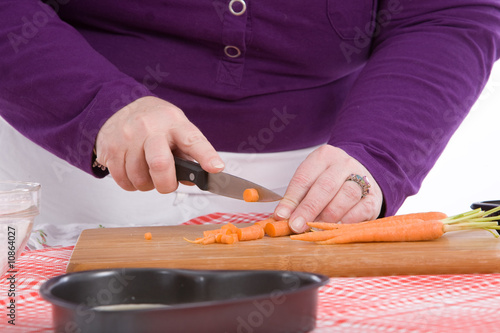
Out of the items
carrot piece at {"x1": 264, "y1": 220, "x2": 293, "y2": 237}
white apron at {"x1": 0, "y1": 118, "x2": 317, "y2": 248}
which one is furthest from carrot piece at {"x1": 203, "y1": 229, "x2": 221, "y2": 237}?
white apron at {"x1": 0, "y1": 118, "x2": 317, "y2": 248}

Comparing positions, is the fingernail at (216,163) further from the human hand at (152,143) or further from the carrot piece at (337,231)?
the carrot piece at (337,231)

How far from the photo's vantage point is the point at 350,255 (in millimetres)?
1152

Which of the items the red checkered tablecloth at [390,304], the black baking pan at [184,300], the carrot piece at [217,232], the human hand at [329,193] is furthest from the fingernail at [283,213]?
the black baking pan at [184,300]

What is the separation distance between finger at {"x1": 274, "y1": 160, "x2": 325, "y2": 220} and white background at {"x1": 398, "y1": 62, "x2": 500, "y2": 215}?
6.44 ft

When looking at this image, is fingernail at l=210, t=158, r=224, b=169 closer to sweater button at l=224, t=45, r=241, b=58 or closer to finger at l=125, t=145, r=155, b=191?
finger at l=125, t=145, r=155, b=191

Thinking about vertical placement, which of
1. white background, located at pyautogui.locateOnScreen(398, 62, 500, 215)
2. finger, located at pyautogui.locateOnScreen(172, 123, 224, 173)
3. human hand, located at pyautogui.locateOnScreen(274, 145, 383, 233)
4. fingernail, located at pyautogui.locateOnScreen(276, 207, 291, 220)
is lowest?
white background, located at pyautogui.locateOnScreen(398, 62, 500, 215)

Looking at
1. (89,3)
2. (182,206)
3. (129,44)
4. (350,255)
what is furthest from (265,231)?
(89,3)

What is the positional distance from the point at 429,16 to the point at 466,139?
5.09ft

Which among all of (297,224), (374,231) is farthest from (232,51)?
(374,231)

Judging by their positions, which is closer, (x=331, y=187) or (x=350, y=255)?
(x=350, y=255)

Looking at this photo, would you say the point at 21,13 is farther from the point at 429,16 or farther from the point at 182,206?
the point at 429,16

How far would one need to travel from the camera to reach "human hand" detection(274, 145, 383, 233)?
4.63 feet

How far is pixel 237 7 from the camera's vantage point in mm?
1665

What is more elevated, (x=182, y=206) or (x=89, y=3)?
(x=89, y=3)
